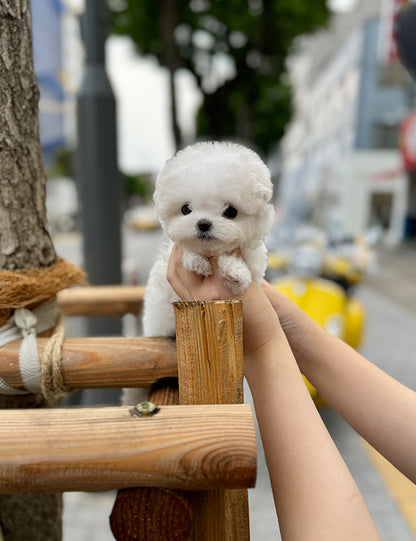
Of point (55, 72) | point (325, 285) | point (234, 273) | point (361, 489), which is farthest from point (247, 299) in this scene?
point (55, 72)

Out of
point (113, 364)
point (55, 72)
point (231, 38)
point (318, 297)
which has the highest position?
point (231, 38)

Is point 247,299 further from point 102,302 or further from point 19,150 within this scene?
point 102,302

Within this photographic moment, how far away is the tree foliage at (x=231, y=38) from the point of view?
8.55 metres

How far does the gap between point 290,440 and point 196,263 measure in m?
0.39

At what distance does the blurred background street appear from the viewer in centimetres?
282

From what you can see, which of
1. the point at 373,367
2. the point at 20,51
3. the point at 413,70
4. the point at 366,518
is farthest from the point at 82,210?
the point at 413,70

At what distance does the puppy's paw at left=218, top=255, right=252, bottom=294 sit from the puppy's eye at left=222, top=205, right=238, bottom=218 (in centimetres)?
9

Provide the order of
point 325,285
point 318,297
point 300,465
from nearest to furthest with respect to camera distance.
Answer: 1. point 300,465
2. point 318,297
3. point 325,285

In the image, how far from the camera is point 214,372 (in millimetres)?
771

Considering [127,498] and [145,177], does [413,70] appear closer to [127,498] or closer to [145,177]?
[127,498]

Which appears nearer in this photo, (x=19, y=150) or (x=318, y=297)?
(x=19, y=150)

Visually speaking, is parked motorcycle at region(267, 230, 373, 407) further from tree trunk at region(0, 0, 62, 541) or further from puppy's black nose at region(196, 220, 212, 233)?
puppy's black nose at region(196, 220, 212, 233)

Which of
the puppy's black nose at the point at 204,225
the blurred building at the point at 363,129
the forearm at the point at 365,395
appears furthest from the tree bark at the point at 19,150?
the blurred building at the point at 363,129

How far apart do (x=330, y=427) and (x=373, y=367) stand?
2.62 meters
